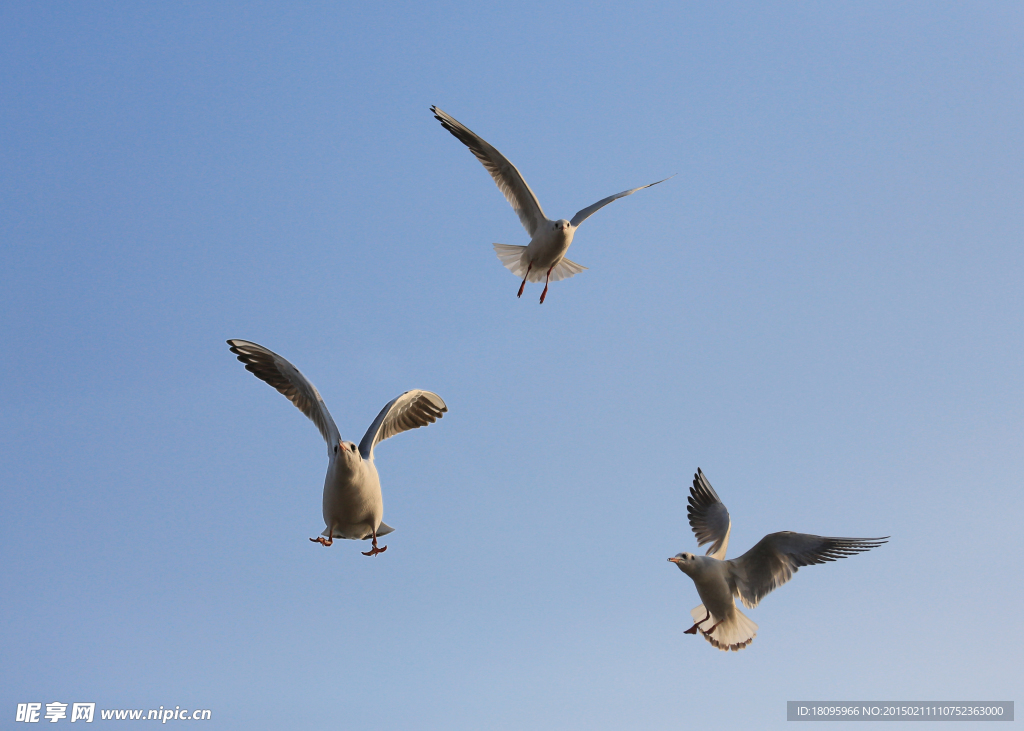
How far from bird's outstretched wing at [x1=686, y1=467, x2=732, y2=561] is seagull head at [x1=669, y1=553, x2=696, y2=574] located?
1.17m

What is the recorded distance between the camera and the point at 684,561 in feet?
35.1

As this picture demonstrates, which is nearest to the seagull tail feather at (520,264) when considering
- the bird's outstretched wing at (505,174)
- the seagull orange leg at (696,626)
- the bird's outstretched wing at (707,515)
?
the bird's outstretched wing at (505,174)

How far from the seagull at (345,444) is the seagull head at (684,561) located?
130 inches

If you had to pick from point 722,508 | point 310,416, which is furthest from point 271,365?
point 722,508

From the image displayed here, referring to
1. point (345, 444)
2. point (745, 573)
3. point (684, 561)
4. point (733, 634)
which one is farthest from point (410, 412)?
point (733, 634)

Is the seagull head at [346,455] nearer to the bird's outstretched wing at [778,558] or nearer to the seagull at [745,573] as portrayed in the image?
the seagull at [745,573]

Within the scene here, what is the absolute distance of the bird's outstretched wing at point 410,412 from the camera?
9781 mm

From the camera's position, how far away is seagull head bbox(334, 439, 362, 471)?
8.14 meters

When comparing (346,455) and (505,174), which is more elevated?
(505,174)

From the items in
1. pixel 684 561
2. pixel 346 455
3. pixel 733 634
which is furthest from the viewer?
pixel 733 634

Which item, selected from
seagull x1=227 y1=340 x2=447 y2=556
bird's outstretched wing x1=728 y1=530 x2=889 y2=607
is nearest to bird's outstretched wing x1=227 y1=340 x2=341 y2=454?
seagull x1=227 y1=340 x2=447 y2=556

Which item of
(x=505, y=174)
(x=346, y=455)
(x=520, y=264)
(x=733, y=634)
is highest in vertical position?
(x=505, y=174)

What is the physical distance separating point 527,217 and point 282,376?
4.88m

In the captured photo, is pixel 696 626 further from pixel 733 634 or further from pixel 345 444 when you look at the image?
pixel 345 444
